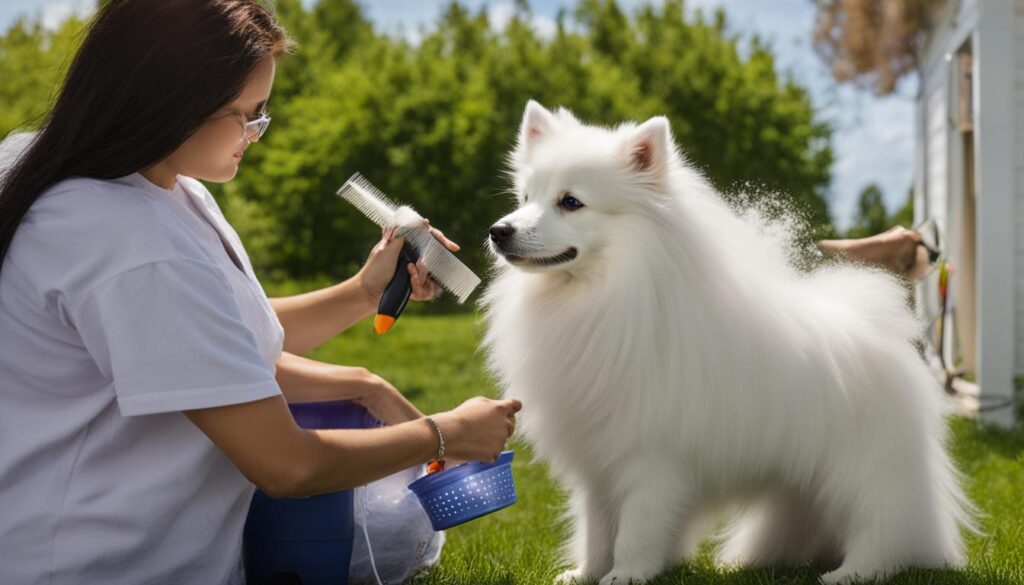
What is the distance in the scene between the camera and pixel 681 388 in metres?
2.71

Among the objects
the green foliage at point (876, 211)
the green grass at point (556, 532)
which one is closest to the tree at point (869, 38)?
the green foliage at point (876, 211)

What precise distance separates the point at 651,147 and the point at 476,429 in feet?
3.14

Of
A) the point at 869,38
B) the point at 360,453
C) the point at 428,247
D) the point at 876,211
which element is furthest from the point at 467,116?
the point at 360,453

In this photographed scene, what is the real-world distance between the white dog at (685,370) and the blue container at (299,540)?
64 cm

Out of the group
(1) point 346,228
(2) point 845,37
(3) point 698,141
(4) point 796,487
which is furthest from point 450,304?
(4) point 796,487

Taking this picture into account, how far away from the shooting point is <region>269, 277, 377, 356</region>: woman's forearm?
305cm

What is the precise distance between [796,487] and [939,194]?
7.03 m

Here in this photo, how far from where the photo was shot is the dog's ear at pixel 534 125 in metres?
3.02

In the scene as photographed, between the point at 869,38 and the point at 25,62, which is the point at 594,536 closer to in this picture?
the point at 869,38

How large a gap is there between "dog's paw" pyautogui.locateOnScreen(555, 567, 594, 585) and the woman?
98 cm

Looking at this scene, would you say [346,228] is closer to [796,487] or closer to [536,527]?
[536,527]

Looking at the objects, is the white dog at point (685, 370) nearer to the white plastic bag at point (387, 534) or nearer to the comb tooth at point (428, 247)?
the comb tooth at point (428, 247)

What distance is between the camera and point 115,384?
192cm

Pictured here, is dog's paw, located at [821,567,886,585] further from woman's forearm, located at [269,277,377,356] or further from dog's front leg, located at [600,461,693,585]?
woman's forearm, located at [269,277,377,356]
